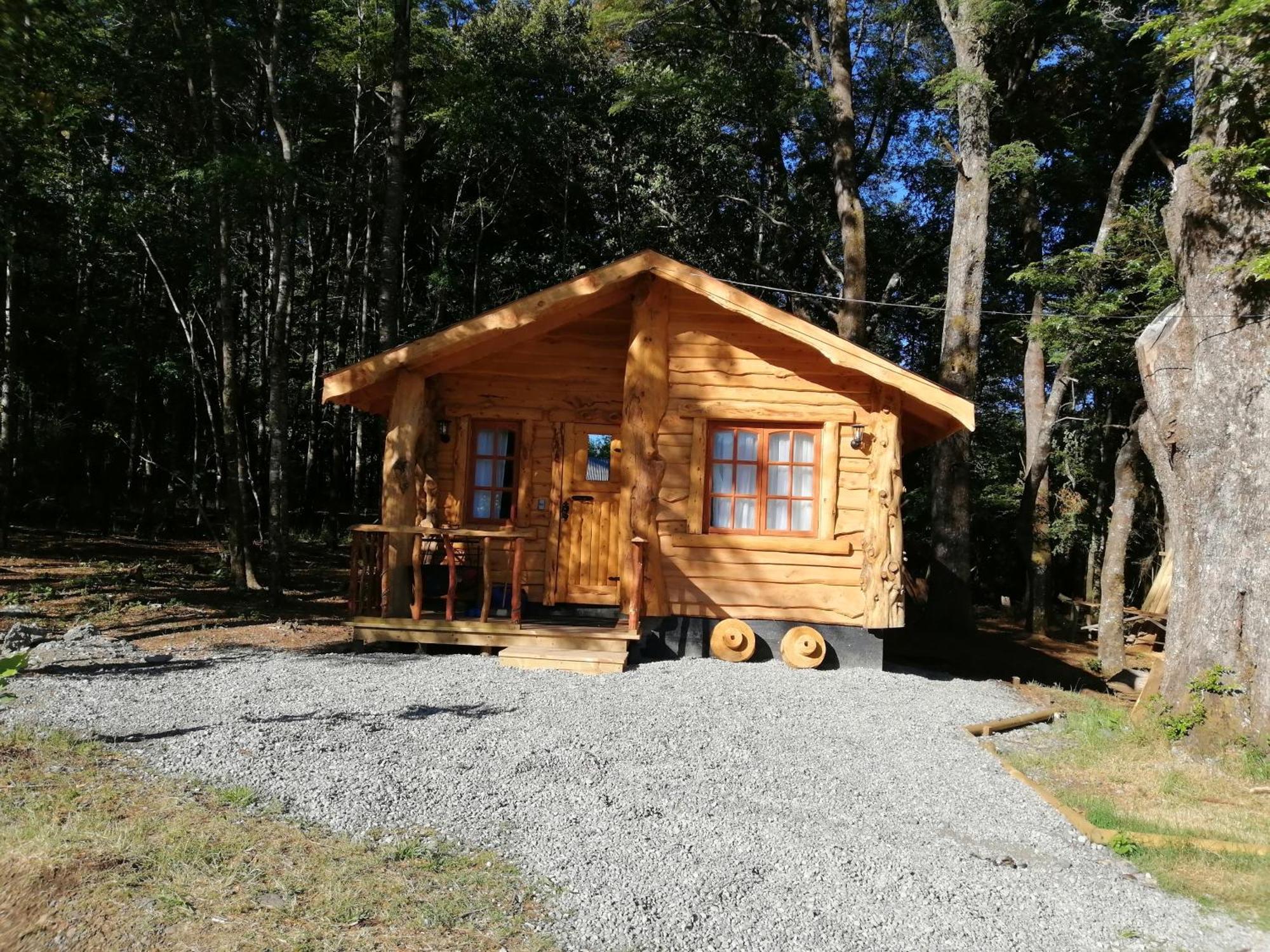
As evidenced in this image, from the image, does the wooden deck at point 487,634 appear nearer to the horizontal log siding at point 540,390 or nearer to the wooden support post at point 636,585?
the wooden support post at point 636,585

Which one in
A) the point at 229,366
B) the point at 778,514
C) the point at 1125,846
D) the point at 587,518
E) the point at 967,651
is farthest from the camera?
the point at 967,651

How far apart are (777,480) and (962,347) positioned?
5855 millimetres

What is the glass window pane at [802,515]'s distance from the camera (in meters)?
9.52

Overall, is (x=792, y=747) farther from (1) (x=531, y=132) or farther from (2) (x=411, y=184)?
(2) (x=411, y=184)

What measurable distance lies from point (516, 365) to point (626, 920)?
297 inches

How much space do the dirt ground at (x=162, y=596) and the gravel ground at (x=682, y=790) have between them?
1.90 m

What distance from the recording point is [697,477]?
9461mm

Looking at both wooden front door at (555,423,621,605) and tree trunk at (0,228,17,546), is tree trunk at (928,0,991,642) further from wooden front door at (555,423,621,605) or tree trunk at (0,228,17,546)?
tree trunk at (0,228,17,546)

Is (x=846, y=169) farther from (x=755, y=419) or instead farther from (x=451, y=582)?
(x=451, y=582)

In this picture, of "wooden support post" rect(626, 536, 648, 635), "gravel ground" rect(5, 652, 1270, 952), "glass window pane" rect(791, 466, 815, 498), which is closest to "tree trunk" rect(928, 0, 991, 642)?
"glass window pane" rect(791, 466, 815, 498)

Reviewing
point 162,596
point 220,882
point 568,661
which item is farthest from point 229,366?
point 220,882

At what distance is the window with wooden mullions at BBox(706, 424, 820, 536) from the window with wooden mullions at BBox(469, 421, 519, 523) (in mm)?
2410

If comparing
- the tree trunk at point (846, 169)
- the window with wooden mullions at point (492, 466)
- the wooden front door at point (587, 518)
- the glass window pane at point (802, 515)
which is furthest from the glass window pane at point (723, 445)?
the tree trunk at point (846, 169)

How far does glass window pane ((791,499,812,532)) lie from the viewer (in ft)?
31.2
